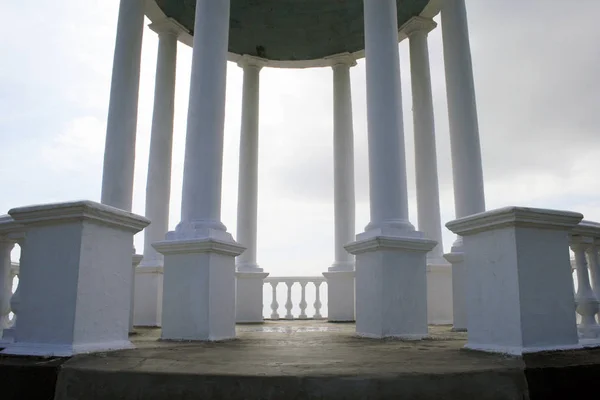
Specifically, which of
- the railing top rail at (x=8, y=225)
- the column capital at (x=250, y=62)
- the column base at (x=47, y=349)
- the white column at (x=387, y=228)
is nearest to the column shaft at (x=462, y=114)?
the white column at (x=387, y=228)

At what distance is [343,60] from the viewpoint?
20.0 metres

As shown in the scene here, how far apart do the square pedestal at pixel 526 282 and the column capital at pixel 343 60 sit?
1425 centimetres

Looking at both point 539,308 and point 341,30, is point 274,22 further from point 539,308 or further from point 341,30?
point 539,308

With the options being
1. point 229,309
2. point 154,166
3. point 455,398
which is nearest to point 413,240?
point 229,309

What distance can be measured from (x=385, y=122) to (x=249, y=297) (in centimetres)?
905

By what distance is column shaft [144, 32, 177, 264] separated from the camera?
1648 centimetres

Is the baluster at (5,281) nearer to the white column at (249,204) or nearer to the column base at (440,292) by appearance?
the white column at (249,204)

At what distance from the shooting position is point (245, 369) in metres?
5.12

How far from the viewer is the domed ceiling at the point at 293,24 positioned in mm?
17266

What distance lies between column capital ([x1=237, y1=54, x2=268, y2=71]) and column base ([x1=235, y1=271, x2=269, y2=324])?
27.7ft

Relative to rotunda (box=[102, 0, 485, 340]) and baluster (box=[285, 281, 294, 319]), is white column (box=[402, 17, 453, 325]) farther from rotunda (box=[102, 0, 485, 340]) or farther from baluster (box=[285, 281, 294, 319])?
baluster (box=[285, 281, 294, 319])

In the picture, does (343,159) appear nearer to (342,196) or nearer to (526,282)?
(342,196)

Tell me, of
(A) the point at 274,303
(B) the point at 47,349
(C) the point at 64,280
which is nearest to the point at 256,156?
(A) the point at 274,303

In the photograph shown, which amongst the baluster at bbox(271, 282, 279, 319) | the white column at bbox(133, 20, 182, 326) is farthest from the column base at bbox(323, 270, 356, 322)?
the white column at bbox(133, 20, 182, 326)
